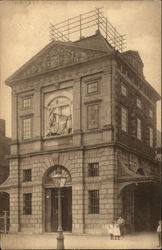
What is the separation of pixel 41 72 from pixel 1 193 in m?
8.53

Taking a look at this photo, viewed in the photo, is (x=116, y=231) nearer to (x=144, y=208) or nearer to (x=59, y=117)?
(x=144, y=208)

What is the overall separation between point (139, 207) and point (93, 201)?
2906 millimetres

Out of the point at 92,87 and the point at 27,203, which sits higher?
the point at 92,87

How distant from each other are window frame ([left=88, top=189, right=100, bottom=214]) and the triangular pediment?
7546 mm

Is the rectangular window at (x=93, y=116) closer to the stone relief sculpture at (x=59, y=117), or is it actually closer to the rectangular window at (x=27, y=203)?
the stone relief sculpture at (x=59, y=117)

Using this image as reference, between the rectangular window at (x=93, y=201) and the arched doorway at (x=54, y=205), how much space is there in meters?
1.86

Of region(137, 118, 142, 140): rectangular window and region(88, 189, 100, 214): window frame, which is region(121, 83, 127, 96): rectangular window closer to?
region(137, 118, 142, 140): rectangular window

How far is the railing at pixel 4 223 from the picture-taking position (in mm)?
26427

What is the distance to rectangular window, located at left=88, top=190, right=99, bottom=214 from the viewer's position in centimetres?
2388

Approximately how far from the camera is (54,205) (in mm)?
25906

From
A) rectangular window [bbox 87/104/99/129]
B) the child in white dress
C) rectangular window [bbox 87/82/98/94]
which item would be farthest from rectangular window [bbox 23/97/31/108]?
the child in white dress

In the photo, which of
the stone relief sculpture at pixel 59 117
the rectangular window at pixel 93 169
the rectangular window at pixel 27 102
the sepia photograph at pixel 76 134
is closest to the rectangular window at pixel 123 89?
the sepia photograph at pixel 76 134

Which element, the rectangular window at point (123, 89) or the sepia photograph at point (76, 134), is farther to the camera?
the rectangular window at point (123, 89)

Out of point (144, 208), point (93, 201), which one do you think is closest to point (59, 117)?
point (93, 201)
